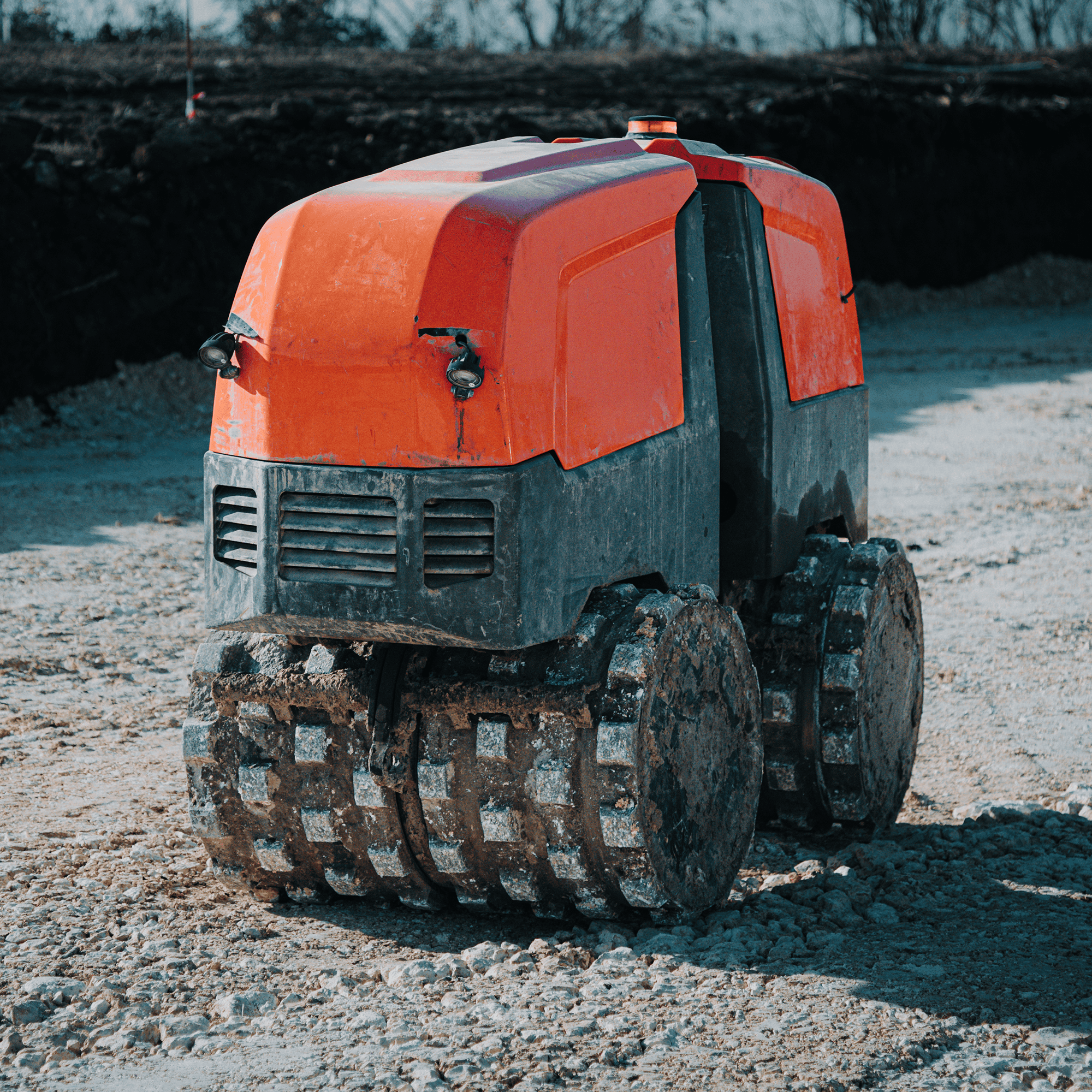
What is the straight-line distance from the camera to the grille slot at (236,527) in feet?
11.3

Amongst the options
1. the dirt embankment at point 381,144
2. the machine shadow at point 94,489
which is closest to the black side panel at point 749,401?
the machine shadow at point 94,489

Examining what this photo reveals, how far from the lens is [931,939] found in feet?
12.9

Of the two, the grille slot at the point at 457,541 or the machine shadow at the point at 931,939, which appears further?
the machine shadow at the point at 931,939

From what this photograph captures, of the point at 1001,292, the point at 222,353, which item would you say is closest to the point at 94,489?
the point at 222,353

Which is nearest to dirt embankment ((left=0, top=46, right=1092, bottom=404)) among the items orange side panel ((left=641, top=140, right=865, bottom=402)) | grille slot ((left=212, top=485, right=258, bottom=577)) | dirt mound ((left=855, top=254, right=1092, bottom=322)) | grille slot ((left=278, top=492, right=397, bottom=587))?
dirt mound ((left=855, top=254, right=1092, bottom=322))

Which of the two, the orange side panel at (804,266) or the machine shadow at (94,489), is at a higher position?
the orange side panel at (804,266)

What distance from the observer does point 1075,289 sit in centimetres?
A: 2428

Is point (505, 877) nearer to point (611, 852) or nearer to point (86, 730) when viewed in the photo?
point (611, 852)

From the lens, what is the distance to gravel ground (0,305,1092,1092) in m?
3.16

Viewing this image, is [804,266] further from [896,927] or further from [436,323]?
[896,927]

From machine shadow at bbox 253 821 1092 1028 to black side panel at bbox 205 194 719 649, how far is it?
39.9 inches

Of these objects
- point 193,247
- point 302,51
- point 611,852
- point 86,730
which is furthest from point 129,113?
point 611,852

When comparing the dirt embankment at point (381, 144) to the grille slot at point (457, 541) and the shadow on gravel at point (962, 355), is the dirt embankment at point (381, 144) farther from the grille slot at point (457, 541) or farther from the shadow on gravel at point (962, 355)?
the grille slot at point (457, 541)

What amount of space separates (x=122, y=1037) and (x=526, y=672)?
4.30 feet
